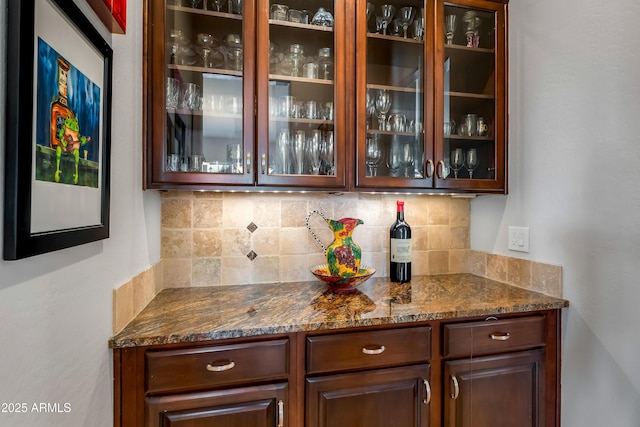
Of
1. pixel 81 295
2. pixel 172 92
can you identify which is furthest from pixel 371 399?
pixel 172 92

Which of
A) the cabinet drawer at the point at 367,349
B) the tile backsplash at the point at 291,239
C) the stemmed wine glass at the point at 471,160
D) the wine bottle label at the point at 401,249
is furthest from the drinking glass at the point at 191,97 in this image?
the stemmed wine glass at the point at 471,160

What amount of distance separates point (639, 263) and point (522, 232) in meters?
0.46

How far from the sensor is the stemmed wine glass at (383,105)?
148 cm

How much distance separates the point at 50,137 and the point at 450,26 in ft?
5.38

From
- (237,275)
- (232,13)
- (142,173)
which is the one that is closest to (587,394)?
(237,275)

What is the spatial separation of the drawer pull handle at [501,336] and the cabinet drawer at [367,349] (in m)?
0.28

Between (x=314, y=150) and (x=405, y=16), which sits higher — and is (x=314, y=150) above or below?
below

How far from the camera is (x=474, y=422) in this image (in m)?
1.23

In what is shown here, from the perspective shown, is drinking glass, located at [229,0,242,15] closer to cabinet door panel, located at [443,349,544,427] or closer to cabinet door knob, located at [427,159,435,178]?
cabinet door knob, located at [427,159,435,178]

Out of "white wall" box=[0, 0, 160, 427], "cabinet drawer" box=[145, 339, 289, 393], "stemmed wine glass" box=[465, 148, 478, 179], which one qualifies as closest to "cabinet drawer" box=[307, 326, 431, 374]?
"cabinet drawer" box=[145, 339, 289, 393]

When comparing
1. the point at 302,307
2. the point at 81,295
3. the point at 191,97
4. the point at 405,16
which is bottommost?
the point at 302,307

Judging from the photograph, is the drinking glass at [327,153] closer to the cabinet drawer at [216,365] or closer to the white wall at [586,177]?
the cabinet drawer at [216,365]

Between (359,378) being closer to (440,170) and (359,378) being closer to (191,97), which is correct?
(440,170)

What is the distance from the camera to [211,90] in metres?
1.32
